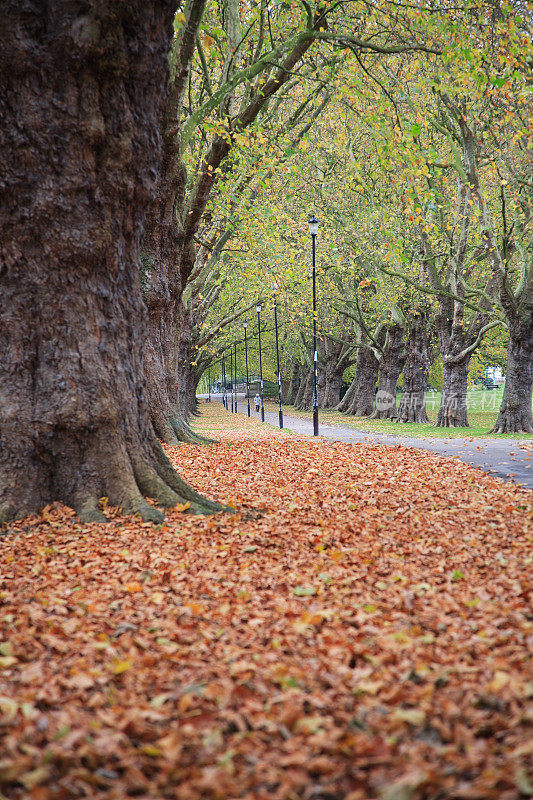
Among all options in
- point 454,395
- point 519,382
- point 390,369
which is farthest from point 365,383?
point 519,382

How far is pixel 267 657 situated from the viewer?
3.09 metres

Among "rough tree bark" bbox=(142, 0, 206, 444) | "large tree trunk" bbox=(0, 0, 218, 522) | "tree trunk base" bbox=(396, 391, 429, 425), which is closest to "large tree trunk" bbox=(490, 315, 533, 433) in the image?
"tree trunk base" bbox=(396, 391, 429, 425)

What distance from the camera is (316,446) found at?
13.7m

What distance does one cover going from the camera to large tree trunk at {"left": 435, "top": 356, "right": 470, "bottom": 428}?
73.0ft

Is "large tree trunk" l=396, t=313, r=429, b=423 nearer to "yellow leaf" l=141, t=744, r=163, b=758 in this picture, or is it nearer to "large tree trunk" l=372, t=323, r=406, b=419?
"large tree trunk" l=372, t=323, r=406, b=419

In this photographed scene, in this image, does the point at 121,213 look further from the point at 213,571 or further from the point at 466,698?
the point at 466,698

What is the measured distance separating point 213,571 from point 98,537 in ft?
4.28

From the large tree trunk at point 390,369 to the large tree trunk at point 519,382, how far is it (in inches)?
469

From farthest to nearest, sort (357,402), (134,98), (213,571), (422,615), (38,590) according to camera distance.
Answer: (357,402) < (134,98) < (213,571) < (38,590) < (422,615)

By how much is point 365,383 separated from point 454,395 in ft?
43.9

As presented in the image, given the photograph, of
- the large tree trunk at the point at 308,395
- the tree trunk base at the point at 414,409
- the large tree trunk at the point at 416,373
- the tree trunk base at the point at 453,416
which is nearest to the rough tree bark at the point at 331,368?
the large tree trunk at the point at 308,395

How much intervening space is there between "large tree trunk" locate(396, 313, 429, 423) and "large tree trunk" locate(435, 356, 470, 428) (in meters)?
3.76

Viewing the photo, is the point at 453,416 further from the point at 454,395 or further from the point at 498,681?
the point at 498,681

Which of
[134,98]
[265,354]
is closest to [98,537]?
[134,98]
